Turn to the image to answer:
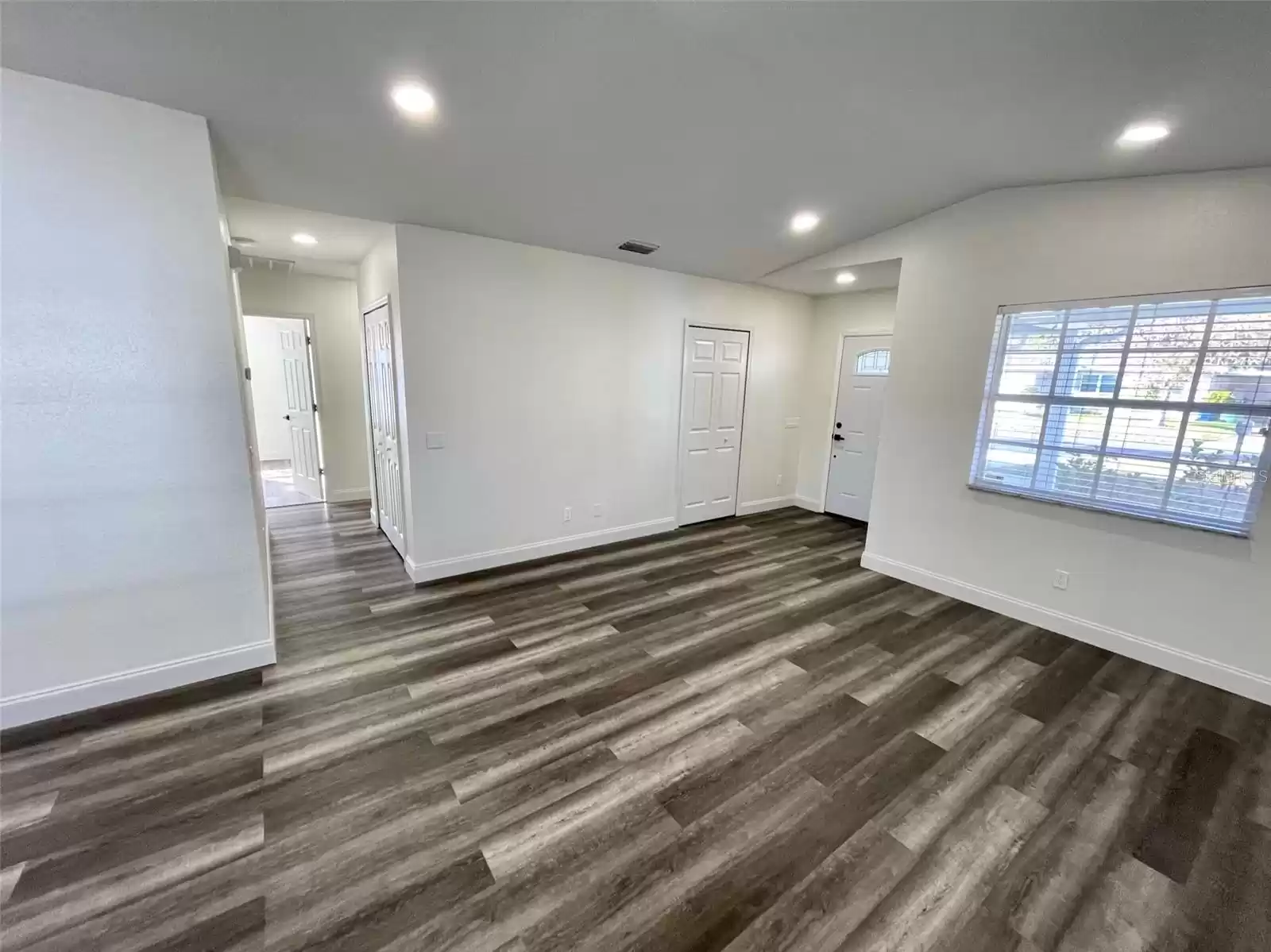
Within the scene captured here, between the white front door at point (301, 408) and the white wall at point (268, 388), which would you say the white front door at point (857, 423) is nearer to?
the white front door at point (301, 408)

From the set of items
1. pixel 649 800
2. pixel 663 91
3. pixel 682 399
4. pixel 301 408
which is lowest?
pixel 649 800

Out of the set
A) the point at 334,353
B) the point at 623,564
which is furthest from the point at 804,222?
the point at 334,353

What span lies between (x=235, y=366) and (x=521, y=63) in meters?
1.90

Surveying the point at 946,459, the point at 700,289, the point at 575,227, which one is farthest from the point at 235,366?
the point at 946,459

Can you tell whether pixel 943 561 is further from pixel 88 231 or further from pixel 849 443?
pixel 88 231

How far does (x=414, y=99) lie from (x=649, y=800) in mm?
3031

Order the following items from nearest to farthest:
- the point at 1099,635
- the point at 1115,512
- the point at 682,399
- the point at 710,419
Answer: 1. the point at 1115,512
2. the point at 1099,635
3. the point at 682,399
4. the point at 710,419

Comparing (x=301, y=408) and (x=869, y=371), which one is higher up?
(x=869, y=371)

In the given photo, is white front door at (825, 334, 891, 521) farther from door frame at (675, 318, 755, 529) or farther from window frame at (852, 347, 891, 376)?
door frame at (675, 318, 755, 529)

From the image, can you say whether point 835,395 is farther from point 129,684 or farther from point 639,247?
point 129,684

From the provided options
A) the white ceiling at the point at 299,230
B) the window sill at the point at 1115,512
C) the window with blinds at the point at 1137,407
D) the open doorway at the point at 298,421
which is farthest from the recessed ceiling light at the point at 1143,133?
the open doorway at the point at 298,421

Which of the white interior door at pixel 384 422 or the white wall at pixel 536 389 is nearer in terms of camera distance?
the white wall at pixel 536 389

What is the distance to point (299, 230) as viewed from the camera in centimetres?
357

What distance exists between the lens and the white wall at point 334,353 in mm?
5211
